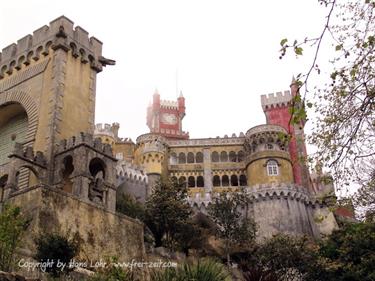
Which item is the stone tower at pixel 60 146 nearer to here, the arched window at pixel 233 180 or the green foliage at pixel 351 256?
the green foliage at pixel 351 256

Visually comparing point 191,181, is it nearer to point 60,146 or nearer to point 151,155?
point 151,155

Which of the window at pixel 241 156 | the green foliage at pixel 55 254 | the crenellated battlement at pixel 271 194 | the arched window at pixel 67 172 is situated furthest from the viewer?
the window at pixel 241 156

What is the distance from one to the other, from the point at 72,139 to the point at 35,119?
3160 mm

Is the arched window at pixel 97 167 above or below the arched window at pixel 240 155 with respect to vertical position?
below

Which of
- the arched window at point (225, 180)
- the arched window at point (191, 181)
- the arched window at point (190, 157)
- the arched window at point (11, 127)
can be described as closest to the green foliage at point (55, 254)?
the arched window at point (11, 127)

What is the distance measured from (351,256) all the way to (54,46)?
18.6 metres

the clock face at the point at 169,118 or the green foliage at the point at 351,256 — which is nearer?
the green foliage at the point at 351,256

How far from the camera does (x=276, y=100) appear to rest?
58750mm

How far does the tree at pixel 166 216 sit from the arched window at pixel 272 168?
19860mm

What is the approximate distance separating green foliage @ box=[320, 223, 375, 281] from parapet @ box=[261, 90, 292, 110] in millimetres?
32305

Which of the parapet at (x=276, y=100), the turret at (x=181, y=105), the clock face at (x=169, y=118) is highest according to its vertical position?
the turret at (x=181, y=105)

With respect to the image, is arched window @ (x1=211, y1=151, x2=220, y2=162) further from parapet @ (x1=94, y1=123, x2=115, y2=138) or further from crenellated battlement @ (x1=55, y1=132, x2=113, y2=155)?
crenellated battlement @ (x1=55, y1=132, x2=113, y2=155)

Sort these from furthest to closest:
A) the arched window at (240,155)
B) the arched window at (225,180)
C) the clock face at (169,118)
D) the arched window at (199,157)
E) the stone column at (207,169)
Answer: the clock face at (169,118), the arched window at (199,157), the arched window at (240,155), the arched window at (225,180), the stone column at (207,169)

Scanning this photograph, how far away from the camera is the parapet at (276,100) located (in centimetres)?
5838
